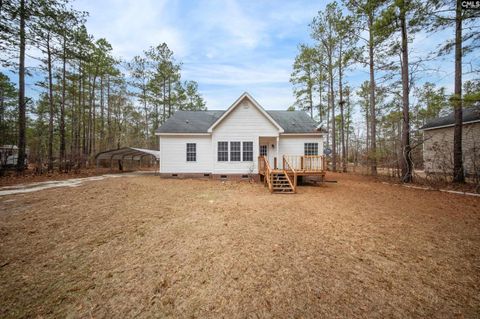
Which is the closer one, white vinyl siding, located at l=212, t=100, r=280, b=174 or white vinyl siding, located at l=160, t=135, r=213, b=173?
white vinyl siding, located at l=212, t=100, r=280, b=174

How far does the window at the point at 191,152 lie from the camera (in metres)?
13.2

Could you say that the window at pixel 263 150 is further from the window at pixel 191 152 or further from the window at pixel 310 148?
the window at pixel 191 152

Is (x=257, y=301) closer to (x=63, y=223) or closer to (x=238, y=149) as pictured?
(x=63, y=223)

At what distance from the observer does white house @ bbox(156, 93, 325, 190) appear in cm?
1235

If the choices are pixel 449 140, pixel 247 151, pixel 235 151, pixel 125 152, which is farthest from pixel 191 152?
pixel 449 140

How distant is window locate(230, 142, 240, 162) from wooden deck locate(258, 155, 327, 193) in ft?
5.29

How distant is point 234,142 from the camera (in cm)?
1253

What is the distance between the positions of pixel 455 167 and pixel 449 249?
1004 centimetres

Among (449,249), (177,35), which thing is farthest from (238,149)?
(177,35)

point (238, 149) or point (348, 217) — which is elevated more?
point (238, 149)

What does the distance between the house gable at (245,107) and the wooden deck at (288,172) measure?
258 centimetres

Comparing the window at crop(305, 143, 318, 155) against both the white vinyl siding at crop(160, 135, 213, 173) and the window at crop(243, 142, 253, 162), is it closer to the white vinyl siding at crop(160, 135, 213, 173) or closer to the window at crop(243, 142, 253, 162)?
the window at crop(243, 142, 253, 162)

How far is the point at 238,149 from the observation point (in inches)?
494

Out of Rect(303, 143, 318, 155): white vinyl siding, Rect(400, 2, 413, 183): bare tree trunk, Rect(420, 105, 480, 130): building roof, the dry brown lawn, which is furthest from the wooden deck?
Rect(420, 105, 480, 130): building roof
